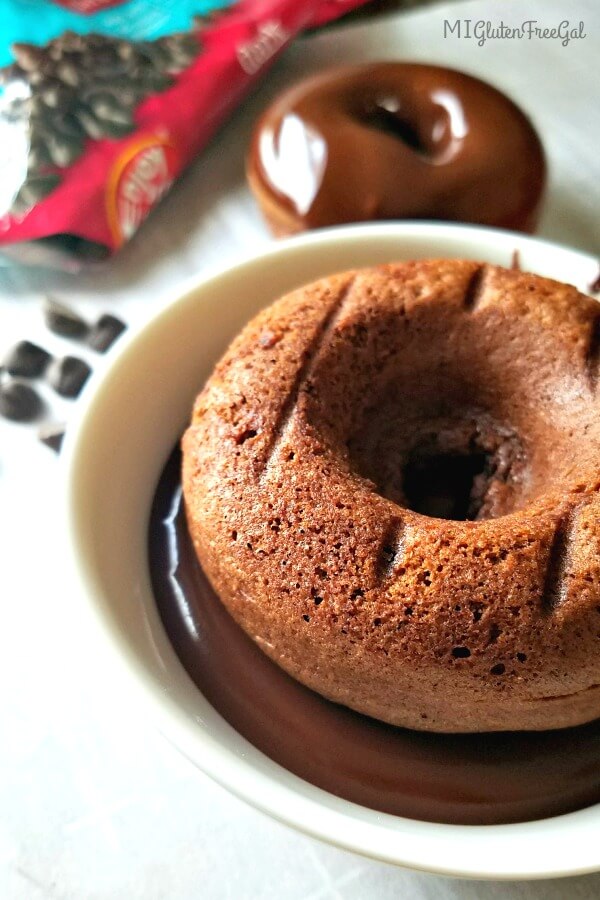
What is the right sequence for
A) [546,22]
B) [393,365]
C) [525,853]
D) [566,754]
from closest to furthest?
1. [525,853]
2. [566,754]
3. [393,365]
4. [546,22]

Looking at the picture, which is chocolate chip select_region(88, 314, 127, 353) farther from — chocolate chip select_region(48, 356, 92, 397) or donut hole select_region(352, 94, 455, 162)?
donut hole select_region(352, 94, 455, 162)

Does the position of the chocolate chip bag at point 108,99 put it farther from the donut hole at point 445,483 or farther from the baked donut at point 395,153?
the donut hole at point 445,483

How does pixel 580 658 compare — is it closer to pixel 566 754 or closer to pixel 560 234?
pixel 566 754

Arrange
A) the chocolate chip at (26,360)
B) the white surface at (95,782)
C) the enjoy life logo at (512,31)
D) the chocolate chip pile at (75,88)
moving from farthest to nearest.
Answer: the enjoy life logo at (512,31)
the chocolate chip pile at (75,88)
the chocolate chip at (26,360)
the white surface at (95,782)

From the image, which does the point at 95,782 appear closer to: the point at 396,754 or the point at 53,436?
the point at 396,754

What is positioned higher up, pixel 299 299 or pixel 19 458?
pixel 299 299

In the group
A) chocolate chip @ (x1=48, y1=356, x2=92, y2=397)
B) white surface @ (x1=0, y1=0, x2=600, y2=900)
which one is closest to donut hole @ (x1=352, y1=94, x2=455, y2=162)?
white surface @ (x1=0, y1=0, x2=600, y2=900)

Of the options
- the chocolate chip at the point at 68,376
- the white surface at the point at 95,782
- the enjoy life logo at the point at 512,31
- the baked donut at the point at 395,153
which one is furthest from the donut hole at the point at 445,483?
the enjoy life logo at the point at 512,31

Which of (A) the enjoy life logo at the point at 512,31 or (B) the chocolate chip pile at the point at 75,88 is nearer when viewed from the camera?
(B) the chocolate chip pile at the point at 75,88

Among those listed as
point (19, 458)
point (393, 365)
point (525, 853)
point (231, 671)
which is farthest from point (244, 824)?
point (19, 458)

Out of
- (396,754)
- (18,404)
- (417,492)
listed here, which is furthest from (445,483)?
(18,404)
